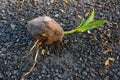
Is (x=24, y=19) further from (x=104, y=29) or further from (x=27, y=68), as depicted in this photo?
(x=104, y=29)

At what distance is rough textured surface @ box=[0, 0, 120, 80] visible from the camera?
55.8 inches

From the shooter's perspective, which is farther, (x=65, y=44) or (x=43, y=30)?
(x=65, y=44)

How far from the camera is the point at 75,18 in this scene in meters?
1.66

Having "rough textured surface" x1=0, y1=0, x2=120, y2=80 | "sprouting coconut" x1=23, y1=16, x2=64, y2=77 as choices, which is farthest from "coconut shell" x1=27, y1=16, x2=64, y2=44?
"rough textured surface" x1=0, y1=0, x2=120, y2=80

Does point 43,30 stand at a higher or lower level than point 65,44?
higher

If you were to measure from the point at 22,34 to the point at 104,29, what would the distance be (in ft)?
1.51

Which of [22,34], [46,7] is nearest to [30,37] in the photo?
[22,34]

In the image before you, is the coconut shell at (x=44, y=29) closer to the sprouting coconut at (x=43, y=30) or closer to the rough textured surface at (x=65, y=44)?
the sprouting coconut at (x=43, y=30)

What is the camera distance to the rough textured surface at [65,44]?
1417mm

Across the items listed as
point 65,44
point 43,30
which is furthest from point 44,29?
point 65,44

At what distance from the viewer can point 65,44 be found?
152cm

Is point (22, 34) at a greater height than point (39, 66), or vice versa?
point (22, 34)

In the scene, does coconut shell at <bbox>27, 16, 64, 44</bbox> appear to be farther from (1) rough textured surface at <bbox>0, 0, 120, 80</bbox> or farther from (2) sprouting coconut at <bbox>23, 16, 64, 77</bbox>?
(1) rough textured surface at <bbox>0, 0, 120, 80</bbox>

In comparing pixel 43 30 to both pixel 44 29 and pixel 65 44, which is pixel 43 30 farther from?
pixel 65 44
